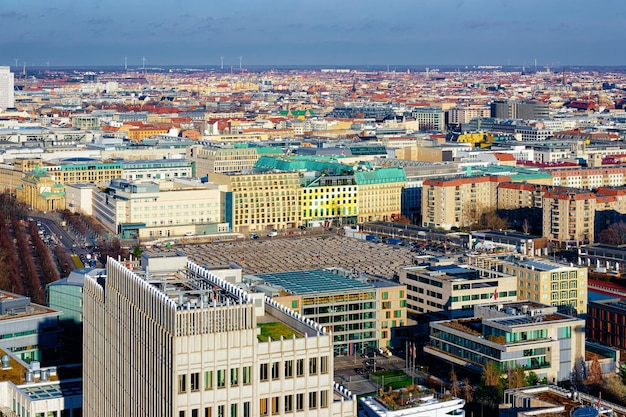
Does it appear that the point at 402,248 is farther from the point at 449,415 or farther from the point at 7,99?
the point at 7,99

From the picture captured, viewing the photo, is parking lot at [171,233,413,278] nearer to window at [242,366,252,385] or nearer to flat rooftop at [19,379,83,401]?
flat rooftop at [19,379,83,401]

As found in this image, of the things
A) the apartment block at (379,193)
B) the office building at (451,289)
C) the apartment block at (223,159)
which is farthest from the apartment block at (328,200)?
the office building at (451,289)

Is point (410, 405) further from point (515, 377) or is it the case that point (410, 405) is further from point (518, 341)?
point (518, 341)

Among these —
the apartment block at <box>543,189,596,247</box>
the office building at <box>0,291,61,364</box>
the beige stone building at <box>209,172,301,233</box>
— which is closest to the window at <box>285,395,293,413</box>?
the office building at <box>0,291,61,364</box>

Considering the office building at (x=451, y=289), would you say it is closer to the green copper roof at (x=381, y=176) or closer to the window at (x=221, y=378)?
the window at (x=221, y=378)

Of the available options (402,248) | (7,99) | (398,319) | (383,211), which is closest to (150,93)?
(7,99)

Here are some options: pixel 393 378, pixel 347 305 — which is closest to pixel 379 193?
pixel 347 305

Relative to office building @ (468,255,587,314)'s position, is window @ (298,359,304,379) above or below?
above
